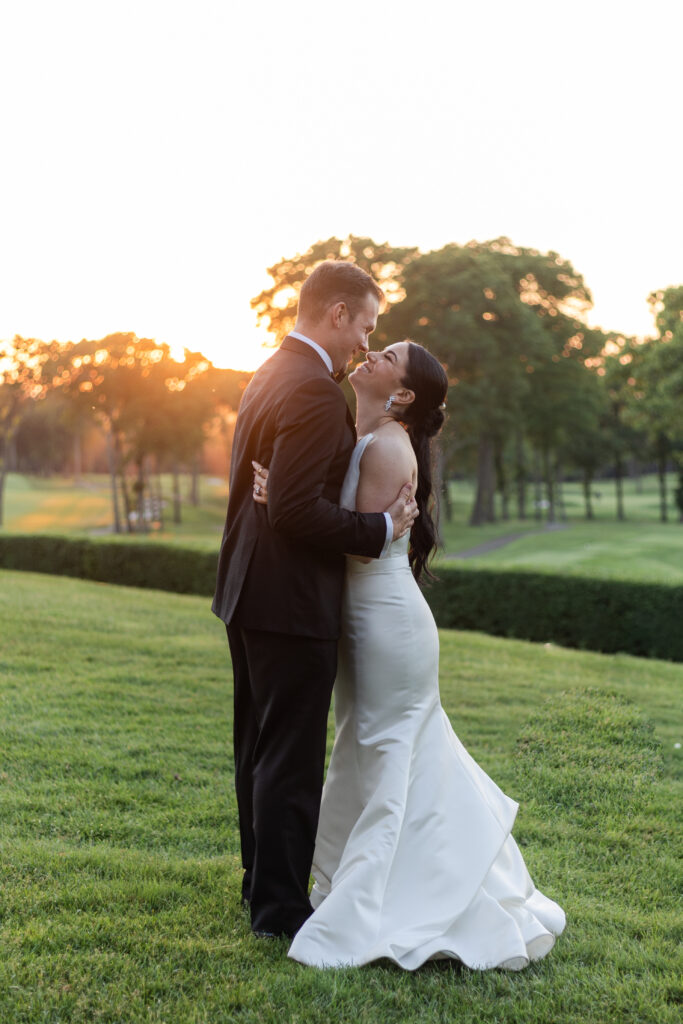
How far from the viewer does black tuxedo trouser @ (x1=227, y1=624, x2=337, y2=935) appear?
353 cm

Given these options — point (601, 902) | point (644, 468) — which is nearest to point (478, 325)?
point (601, 902)

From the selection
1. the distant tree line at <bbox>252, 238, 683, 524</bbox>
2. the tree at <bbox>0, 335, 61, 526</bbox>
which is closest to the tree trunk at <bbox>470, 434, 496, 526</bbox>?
the distant tree line at <bbox>252, 238, 683, 524</bbox>

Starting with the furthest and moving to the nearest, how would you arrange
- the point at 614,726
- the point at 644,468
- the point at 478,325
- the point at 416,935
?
the point at 644,468, the point at 478,325, the point at 614,726, the point at 416,935

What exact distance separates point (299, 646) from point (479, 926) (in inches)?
50.6

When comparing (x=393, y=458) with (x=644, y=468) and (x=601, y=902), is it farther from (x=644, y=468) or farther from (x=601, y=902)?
(x=644, y=468)

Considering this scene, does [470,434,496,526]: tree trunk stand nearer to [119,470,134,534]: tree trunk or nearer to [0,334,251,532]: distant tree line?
[0,334,251,532]: distant tree line

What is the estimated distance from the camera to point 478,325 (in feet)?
120

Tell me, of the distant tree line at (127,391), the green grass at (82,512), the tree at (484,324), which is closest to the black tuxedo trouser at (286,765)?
the distant tree line at (127,391)

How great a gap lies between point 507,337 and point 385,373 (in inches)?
1389

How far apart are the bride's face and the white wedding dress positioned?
250 mm

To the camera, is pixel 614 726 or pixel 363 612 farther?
pixel 614 726

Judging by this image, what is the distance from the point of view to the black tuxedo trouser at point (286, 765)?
3.53 m

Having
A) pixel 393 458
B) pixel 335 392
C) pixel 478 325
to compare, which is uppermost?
pixel 478 325

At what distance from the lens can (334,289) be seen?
351 centimetres
